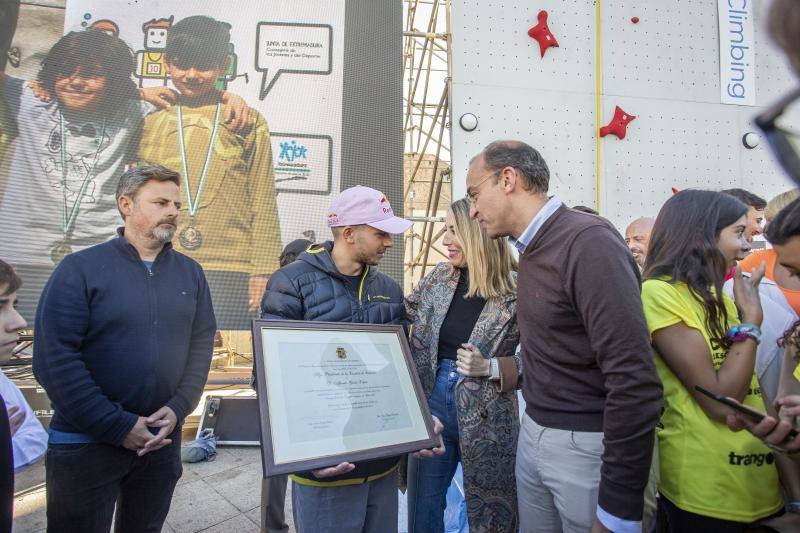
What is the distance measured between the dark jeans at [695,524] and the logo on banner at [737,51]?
5.20 meters

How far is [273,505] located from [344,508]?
1.35 metres

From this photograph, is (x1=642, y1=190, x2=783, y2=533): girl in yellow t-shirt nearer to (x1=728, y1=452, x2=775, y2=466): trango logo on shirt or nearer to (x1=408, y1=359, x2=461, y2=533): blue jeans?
(x1=728, y1=452, x2=775, y2=466): trango logo on shirt

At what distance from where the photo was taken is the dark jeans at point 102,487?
166cm

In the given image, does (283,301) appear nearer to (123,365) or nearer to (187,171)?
(123,365)

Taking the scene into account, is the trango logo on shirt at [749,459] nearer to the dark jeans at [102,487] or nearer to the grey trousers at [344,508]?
the grey trousers at [344,508]

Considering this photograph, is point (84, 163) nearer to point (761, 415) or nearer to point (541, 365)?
point (541, 365)

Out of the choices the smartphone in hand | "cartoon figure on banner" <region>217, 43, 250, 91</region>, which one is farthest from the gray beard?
"cartoon figure on banner" <region>217, 43, 250, 91</region>

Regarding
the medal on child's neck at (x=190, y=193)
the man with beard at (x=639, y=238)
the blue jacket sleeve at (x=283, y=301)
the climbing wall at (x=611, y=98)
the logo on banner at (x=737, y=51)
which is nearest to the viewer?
the blue jacket sleeve at (x=283, y=301)

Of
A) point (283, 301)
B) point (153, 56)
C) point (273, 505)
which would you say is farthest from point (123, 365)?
point (153, 56)

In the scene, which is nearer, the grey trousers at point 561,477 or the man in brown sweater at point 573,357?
the man in brown sweater at point 573,357

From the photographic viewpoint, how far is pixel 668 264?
1443 mm

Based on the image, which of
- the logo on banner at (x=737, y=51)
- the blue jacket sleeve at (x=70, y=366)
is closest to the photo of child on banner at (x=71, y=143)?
the blue jacket sleeve at (x=70, y=366)

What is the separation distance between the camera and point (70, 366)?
1.66m

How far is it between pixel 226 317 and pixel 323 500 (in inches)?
127
